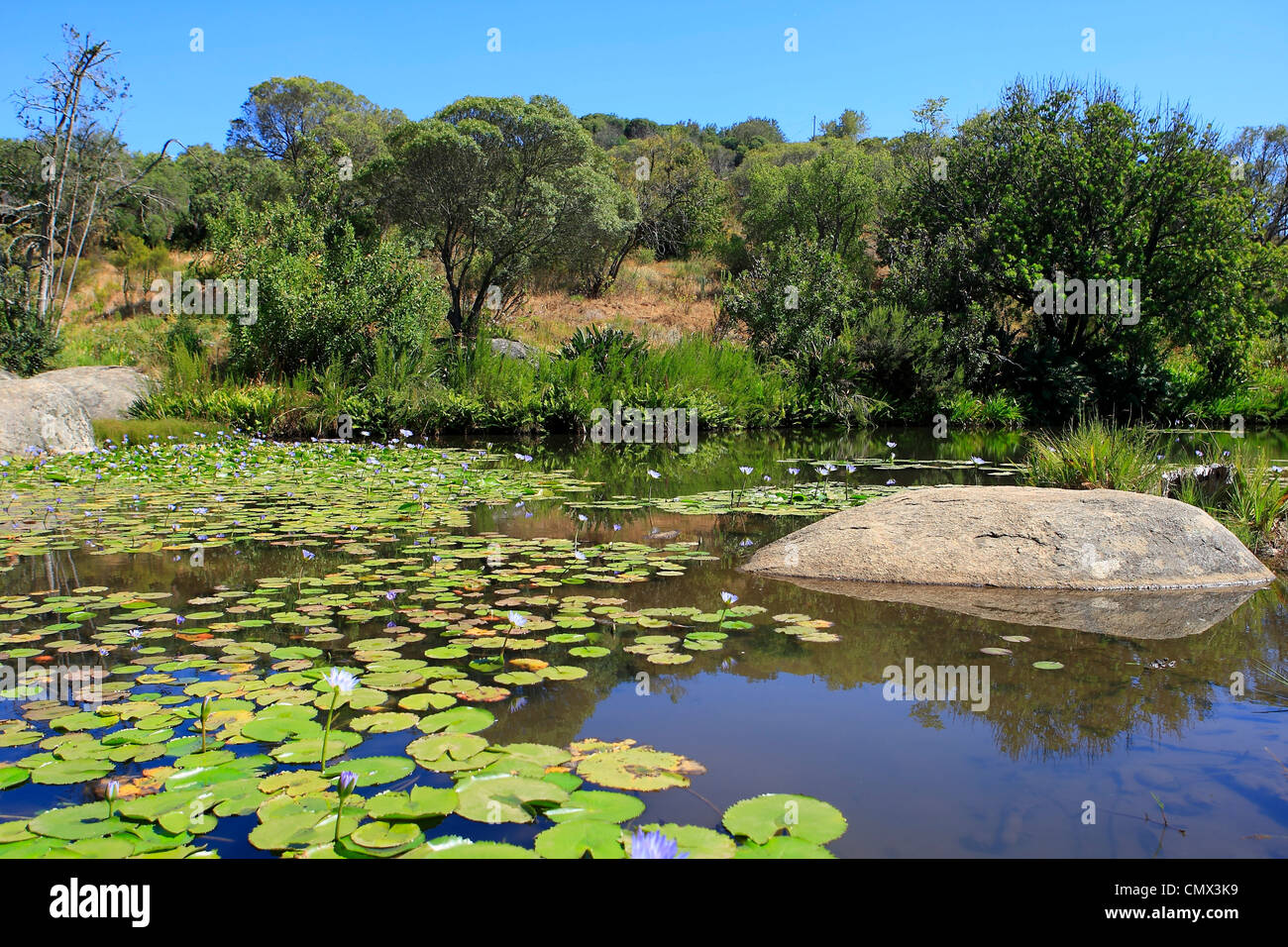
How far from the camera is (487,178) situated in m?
19.0

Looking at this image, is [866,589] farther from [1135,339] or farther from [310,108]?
[310,108]

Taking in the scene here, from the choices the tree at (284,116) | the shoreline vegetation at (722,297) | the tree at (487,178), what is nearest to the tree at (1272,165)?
the shoreline vegetation at (722,297)

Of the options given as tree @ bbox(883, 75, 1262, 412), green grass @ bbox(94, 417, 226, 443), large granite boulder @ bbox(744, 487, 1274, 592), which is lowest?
large granite boulder @ bbox(744, 487, 1274, 592)

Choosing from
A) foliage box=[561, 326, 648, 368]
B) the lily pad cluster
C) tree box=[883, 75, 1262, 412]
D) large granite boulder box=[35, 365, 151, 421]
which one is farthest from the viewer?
tree box=[883, 75, 1262, 412]

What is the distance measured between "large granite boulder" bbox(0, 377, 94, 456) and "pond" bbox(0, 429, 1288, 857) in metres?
4.78

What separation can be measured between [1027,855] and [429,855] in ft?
4.38

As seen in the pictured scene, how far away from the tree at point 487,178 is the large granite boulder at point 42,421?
9.17 metres

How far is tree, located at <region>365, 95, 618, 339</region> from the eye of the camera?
18.4 metres

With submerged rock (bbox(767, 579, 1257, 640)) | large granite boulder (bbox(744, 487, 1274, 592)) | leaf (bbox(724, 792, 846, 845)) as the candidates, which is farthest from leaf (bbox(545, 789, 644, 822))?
large granite boulder (bbox(744, 487, 1274, 592))

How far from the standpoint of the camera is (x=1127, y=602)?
405 centimetres

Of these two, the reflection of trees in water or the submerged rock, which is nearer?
the reflection of trees in water

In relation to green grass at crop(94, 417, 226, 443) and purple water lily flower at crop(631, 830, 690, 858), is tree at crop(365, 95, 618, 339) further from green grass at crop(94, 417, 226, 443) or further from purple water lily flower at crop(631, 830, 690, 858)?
purple water lily flower at crop(631, 830, 690, 858)

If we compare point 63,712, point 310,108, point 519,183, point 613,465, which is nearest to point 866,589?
point 63,712

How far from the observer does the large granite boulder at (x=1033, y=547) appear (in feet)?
14.3
